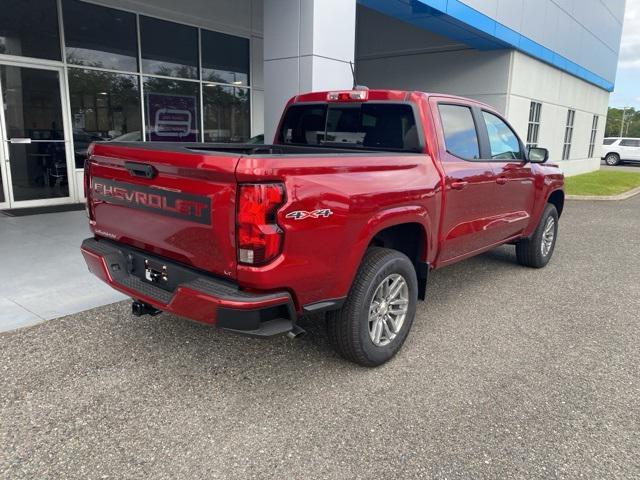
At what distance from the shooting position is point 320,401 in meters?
3.20

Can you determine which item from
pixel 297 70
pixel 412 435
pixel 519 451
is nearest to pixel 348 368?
pixel 412 435

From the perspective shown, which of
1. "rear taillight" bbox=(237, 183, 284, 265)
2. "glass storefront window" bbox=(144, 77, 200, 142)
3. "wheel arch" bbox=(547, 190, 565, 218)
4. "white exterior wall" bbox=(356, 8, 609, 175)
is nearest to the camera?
"rear taillight" bbox=(237, 183, 284, 265)

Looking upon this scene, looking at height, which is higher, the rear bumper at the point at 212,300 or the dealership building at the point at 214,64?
Result: the dealership building at the point at 214,64

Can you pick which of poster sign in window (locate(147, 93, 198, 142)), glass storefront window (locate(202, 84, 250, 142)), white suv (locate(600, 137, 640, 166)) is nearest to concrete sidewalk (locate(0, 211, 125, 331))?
poster sign in window (locate(147, 93, 198, 142))

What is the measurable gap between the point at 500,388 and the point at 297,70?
17.2 ft

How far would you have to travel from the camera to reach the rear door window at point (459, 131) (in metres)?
4.30

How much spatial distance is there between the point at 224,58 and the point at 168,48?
1509 millimetres

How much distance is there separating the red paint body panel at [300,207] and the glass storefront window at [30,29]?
21.2ft

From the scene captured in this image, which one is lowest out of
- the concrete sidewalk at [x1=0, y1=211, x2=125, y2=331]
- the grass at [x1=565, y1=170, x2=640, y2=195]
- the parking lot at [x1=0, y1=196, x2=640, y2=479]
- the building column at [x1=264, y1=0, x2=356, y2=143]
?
the parking lot at [x1=0, y1=196, x2=640, y2=479]

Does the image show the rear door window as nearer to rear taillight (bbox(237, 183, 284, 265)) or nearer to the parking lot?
the parking lot

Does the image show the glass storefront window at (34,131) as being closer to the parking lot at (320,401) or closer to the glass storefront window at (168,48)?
the glass storefront window at (168,48)

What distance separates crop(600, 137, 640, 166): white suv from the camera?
31486 millimetres

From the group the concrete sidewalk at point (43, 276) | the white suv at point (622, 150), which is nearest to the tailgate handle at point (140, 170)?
the concrete sidewalk at point (43, 276)

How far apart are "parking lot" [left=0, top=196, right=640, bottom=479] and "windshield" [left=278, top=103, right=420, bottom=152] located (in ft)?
5.33
